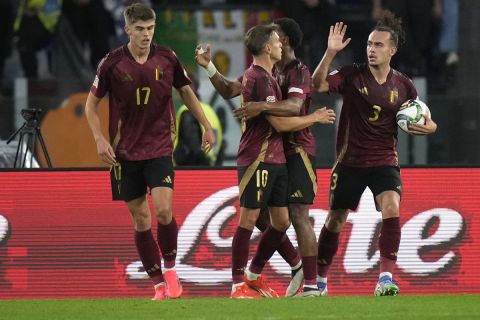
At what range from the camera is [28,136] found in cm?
1365

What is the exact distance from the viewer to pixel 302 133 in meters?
11.4

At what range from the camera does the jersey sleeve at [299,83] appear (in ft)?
36.4

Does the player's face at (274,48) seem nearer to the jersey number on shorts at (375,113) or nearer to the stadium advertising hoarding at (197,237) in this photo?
the jersey number on shorts at (375,113)

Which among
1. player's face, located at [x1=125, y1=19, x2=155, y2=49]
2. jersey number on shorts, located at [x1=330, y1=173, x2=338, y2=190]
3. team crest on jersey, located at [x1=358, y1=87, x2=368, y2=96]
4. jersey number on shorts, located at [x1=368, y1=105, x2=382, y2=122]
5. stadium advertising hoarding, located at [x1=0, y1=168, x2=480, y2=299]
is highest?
player's face, located at [x1=125, y1=19, x2=155, y2=49]

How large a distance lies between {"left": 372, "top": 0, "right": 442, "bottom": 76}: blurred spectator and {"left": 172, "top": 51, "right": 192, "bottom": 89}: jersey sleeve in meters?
6.62

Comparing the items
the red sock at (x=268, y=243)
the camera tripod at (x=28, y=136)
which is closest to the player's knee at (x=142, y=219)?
the red sock at (x=268, y=243)

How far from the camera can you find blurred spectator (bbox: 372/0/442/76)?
693 inches

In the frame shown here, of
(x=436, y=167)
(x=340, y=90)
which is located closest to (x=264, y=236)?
(x=340, y=90)

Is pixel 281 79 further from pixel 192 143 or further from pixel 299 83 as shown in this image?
pixel 192 143

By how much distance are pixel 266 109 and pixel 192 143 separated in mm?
4167

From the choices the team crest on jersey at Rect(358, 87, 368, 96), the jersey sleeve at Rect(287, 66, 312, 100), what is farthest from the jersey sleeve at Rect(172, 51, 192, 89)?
the team crest on jersey at Rect(358, 87, 368, 96)

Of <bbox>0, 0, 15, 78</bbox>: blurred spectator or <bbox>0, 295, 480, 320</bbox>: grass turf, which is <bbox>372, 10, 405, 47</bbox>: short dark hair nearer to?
<bbox>0, 295, 480, 320</bbox>: grass turf

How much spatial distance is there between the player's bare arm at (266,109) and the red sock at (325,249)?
4.05 ft

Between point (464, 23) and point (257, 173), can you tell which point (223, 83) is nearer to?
point (257, 173)
